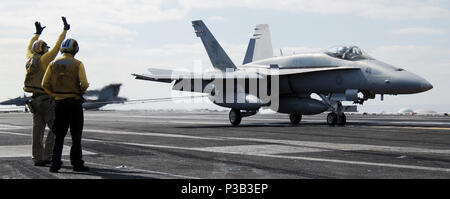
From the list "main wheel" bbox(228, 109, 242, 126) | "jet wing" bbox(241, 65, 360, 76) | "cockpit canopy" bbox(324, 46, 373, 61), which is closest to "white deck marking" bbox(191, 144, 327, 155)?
"jet wing" bbox(241, 65, 360, 76)

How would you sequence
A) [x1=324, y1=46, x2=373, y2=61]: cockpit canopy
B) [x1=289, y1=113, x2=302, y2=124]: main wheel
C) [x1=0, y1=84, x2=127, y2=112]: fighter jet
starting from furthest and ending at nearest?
[x1=0, y1=84, x2=127, y2=112]: fighter jet < [x1=289, y1=113, x2=302, y2=124]: main wheel < [x1=324, y1=46, x2=373, y2=61]: cockpit canopy

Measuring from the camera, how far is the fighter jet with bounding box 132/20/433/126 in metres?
21.2

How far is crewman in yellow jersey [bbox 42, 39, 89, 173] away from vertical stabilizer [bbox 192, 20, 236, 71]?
19.7 m

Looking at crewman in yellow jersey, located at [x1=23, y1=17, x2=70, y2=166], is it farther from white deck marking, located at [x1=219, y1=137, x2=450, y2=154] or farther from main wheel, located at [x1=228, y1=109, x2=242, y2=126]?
main wheel, located at [x1=228, y1=109, x2=242, y2=126]

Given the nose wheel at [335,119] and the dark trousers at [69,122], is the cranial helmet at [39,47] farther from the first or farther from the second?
the nose wheel at [335,119]

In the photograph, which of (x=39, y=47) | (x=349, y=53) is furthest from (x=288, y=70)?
(x=39, y=47)

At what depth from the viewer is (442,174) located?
775cm

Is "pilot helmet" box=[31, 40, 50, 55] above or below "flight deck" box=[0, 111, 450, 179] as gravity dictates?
above

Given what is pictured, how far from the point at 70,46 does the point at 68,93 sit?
2.46 feet

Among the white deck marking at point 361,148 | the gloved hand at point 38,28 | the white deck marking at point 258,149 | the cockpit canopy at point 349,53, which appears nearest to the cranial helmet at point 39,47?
the gloved hand at point 38,28

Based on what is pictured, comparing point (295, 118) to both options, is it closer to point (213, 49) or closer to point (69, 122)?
point (213, 49)
